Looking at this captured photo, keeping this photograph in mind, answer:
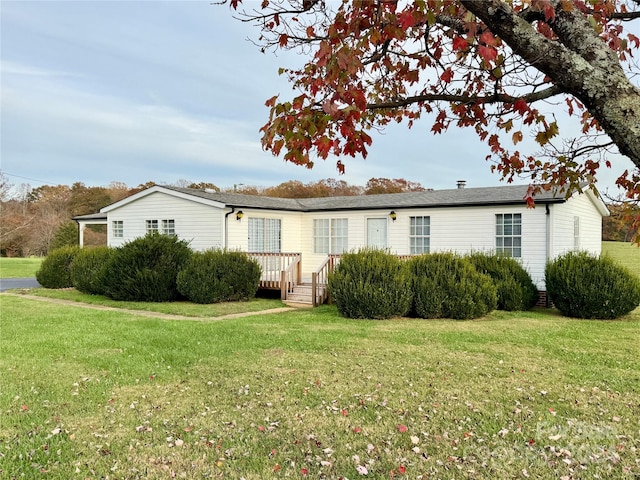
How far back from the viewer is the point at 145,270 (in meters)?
13.0

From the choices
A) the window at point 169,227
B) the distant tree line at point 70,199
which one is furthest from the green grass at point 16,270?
the window at point 169,227

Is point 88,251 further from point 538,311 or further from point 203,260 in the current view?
point 538,311

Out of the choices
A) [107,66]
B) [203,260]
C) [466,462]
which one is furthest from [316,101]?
[107,66]

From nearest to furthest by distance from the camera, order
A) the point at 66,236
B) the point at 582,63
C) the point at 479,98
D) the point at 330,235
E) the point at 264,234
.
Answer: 1. the point at 582,63
2. the point at 479,98
3. the point at 264,234
4. the point at 330,235
5. the point at 66,236

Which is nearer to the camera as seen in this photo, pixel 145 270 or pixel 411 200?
pixel 145 270

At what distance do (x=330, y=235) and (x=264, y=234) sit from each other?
8.32ft

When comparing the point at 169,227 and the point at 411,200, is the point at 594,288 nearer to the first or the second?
the point at 411,200

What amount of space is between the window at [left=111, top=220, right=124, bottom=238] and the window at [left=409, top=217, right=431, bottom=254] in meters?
11.5

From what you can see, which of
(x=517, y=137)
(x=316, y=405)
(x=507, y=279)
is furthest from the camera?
(x=507, y=279)

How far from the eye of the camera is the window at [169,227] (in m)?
16.9

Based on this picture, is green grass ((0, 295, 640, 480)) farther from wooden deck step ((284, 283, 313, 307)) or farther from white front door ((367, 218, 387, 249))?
white front door ((367, 218, 387, 249))

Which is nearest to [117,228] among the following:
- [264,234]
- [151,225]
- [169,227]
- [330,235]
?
[151,225]

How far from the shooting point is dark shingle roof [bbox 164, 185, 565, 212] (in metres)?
A: 14.1

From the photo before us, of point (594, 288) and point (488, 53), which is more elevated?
point (488, 53)
